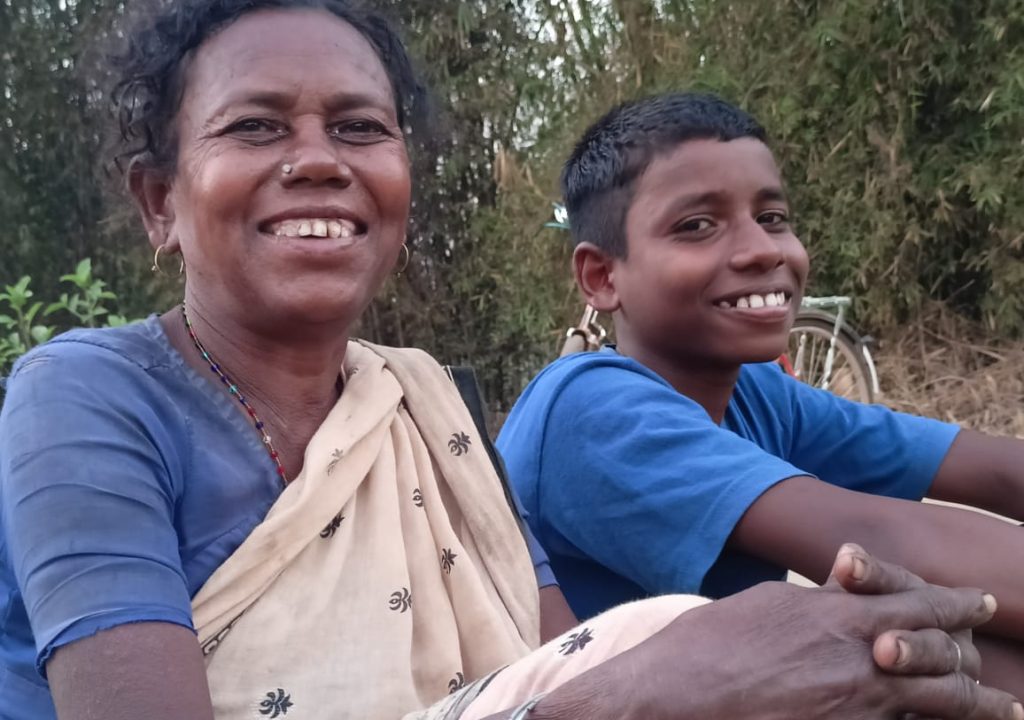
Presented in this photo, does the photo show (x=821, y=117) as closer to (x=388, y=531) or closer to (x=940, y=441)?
(x=940, y=441)

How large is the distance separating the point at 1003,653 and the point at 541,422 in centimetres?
74

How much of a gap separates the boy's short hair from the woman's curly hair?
21.6 inches

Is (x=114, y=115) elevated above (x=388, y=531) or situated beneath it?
elevated above

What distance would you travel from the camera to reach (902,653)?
963 millimetres

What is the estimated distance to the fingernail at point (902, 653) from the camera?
3.15 feet

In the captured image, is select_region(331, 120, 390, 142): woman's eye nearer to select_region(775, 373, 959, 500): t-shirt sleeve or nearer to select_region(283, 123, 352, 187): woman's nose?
select_region(283, 123, 352, 187): woman's nose

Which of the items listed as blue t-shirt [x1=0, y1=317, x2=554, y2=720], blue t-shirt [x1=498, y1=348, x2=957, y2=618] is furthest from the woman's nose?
blue t-shirt [x1=498, y1=348, x2=957, y2=618]

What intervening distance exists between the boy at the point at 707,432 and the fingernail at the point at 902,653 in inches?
13.9

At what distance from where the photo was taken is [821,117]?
4.80m

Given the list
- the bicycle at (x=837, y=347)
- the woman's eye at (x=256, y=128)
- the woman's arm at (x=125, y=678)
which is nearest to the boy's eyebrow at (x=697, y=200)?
the woman's eye at (x=256, y=128)

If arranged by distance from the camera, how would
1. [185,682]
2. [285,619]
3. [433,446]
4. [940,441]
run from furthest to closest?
[940,441] → [433,446] → [285,619] → [185,682]

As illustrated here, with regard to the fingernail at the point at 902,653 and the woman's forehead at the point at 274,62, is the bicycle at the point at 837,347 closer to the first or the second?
the woman's forehead at the point at 274,62

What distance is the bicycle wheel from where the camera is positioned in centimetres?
489

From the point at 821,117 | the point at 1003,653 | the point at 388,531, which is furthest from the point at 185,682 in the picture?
the point at 821,117
